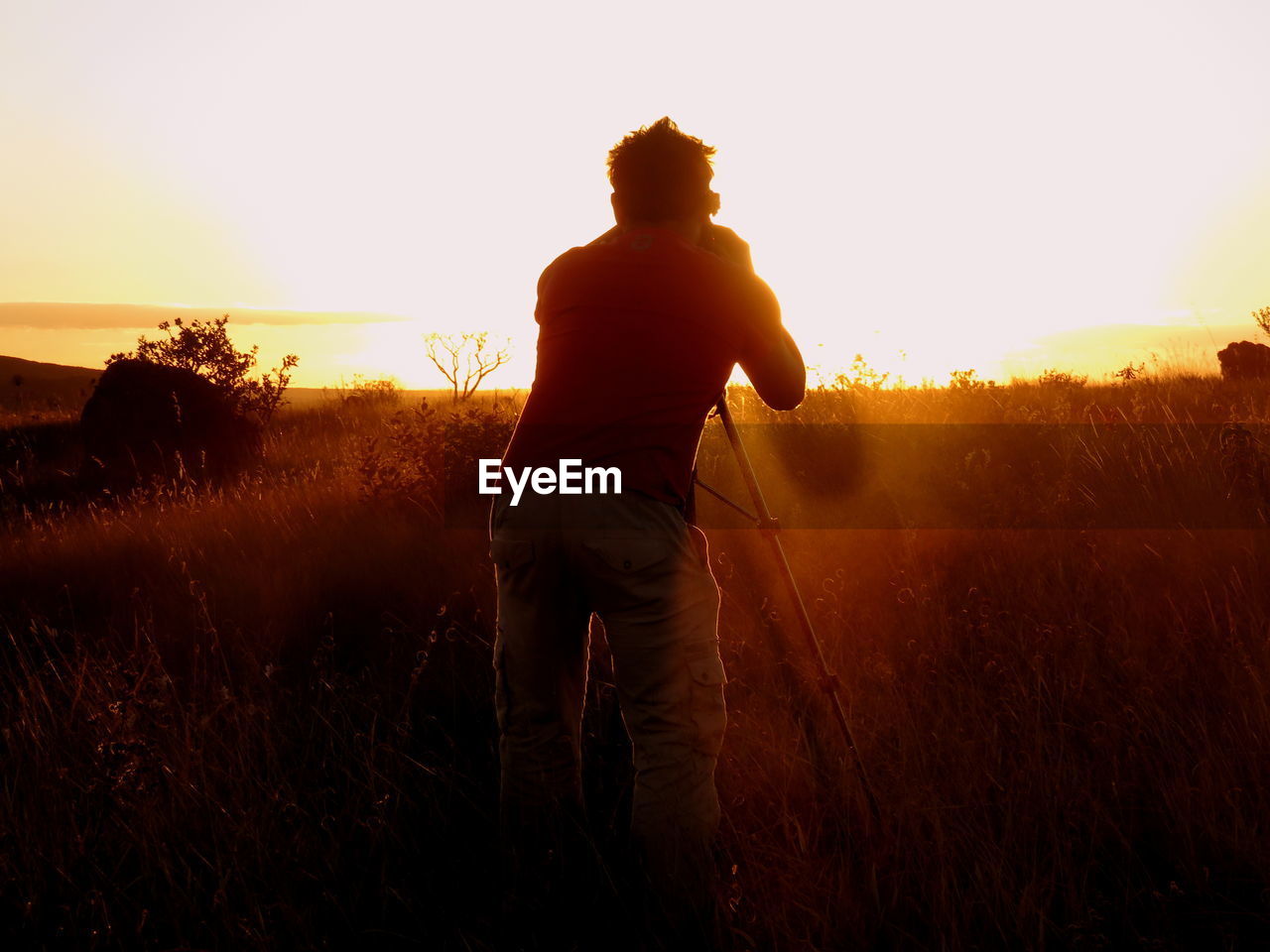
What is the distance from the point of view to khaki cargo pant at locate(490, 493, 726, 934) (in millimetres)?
2371

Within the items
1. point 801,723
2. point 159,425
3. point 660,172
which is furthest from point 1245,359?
point 159,425

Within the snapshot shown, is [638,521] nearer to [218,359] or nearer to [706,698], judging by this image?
[706,698]

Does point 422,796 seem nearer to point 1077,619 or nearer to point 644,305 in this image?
point 644,305

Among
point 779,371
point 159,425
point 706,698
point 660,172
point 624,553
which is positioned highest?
point 660,172

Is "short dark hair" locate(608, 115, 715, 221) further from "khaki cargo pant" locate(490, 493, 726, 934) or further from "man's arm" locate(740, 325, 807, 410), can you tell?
"khaki cargo pant" locate(490, 493, 726, 934)

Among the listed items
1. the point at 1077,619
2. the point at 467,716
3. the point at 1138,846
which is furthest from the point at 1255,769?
the point at 467,716

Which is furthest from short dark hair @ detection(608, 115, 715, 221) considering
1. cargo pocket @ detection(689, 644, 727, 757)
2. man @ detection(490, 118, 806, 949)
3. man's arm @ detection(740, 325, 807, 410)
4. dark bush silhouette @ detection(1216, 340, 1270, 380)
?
dark bush silhouette @ detection(1216, 340, 1270, 380)

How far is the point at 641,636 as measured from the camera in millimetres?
2416

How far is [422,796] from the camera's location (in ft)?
11.0

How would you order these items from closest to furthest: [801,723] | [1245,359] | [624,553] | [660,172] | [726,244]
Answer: [624,553]
[660,172]
[726,244]
[801,723]
[1245,359]

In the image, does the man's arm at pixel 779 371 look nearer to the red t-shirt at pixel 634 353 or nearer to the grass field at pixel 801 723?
the red t-shirt at pixel 634 353

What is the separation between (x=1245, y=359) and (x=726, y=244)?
13.9 meters

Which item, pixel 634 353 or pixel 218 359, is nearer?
pixel 634 353

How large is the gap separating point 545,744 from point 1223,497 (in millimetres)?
4525
